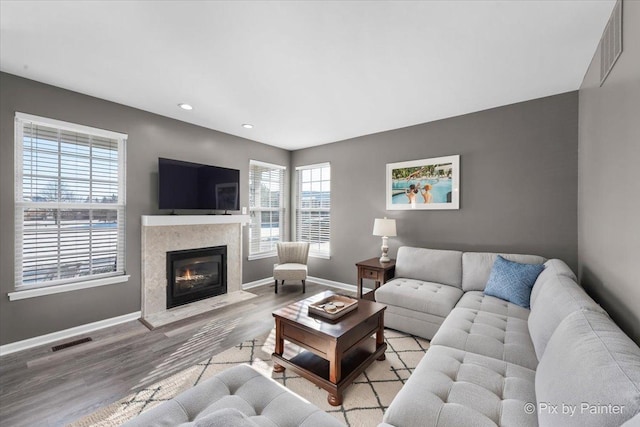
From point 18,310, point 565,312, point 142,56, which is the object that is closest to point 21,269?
point 18,310

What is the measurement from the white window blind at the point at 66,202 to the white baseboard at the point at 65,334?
1.74 feet

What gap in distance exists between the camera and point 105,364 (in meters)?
2.41

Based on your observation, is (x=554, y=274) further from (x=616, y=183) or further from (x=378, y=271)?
(x=378, y=271)

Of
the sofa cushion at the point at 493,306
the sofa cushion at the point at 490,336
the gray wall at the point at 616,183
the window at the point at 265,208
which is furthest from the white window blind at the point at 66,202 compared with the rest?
the gray wall at the point at 616,183

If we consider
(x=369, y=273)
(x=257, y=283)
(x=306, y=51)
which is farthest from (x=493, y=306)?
(x=257, y=283)

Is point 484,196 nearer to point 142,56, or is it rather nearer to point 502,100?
point 502,100

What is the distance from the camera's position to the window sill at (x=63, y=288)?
103 inches

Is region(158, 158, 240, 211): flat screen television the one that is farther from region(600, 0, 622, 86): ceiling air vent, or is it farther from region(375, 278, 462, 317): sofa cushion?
region(600, 0, 622, 86): ceiling air vent

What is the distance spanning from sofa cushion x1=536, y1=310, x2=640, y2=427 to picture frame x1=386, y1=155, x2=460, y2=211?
2.54m

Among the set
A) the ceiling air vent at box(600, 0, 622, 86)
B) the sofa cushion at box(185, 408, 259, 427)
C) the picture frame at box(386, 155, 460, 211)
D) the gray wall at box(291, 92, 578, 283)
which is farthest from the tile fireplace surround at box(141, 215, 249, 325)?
the ceiling air vent at box(600, 0, 622, 86)

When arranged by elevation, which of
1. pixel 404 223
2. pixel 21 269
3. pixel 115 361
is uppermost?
pixel 404 223

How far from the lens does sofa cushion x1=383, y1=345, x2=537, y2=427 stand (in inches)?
46.2

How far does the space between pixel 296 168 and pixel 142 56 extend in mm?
3400

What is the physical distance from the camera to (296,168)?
5512mm
